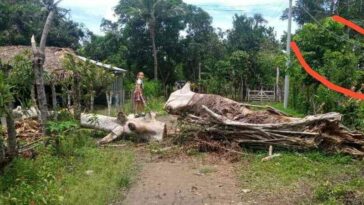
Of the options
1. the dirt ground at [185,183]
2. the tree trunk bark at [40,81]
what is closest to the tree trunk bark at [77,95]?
the tree trunk bark at [40,81]

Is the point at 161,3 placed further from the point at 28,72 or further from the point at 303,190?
the point at 303,190

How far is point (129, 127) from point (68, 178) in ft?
14.7

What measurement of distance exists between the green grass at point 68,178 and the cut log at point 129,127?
1.99m

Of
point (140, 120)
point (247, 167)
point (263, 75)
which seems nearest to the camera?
point (247, 167)

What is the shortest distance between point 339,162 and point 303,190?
2.48 m

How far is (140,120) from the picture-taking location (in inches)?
483

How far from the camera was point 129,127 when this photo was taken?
1198cm

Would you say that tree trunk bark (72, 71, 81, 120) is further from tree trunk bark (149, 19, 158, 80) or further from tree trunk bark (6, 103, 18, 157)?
tree trunk bark (149, 19, 158, 80)

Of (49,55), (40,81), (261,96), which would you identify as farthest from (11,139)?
(261,96)

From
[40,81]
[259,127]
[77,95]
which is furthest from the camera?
[77,95]

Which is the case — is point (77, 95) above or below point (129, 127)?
above

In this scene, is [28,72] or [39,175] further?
[28,72]

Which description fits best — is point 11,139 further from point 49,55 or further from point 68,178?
point 49,55

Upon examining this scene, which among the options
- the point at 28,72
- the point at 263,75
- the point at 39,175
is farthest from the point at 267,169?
the point at 263,75
